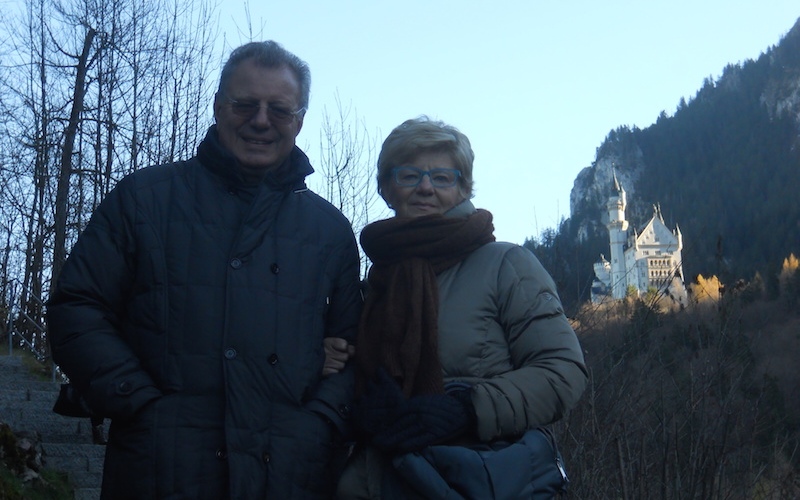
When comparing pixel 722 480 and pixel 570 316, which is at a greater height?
pixel 570 316

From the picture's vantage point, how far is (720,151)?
396ft

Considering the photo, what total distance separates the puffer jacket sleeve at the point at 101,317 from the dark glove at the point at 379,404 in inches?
21.0

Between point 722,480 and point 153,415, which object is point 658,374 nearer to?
point 722,480

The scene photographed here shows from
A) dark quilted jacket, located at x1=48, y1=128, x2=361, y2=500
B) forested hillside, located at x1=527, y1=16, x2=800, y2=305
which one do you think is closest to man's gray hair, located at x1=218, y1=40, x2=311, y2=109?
dark quilted jacket, located at x1=48, y1=128, x2=361, y2=500

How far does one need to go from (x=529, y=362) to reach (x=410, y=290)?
1.23ft

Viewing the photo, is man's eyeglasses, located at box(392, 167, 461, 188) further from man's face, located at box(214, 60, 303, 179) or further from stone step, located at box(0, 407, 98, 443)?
stone step, located at box(0, 407, 98, 443)

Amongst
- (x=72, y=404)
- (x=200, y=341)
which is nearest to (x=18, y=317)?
(x=72, y=404)

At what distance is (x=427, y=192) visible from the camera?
2654mm

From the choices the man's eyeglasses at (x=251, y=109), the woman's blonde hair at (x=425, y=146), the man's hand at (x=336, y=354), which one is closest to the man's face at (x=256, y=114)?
the man's eyeglasses at (x=251, y=109)

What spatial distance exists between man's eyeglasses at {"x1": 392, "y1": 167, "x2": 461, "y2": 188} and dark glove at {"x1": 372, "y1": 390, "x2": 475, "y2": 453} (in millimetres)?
661

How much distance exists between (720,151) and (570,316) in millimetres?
122668

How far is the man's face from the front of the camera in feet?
8.75

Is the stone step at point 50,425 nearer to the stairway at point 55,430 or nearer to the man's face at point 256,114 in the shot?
the stairway at point 55,430

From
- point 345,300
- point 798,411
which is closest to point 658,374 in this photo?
point 345,300
